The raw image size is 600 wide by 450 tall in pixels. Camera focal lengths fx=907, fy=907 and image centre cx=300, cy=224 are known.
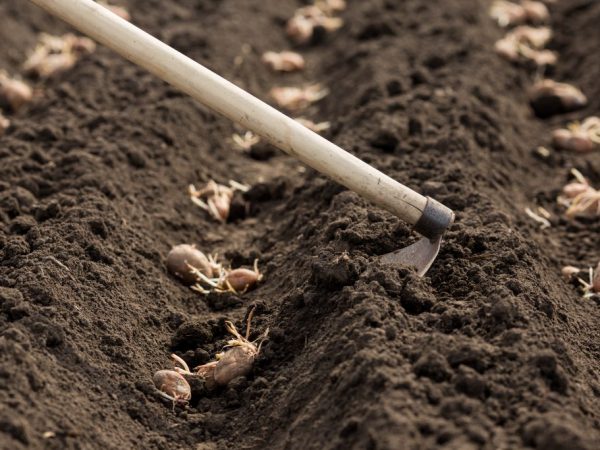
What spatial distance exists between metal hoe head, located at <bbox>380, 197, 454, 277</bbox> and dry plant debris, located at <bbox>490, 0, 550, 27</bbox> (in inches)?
144

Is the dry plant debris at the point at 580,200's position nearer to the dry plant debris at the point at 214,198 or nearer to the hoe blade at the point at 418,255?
the hoe blade at the point at 418,255

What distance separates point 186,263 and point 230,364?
72 centimetres

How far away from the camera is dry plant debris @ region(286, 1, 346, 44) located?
6410mm

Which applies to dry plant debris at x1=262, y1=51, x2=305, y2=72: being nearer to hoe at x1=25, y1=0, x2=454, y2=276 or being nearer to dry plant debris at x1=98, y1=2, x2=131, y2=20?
dry plant debris at x1=98, y1=2, x2=131, y2=20

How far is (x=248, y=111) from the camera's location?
318cm

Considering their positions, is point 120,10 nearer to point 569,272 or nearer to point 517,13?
point 517,13

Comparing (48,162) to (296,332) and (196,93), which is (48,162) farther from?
(296,332)

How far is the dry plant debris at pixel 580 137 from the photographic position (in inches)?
195

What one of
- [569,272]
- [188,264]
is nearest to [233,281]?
[188,264]

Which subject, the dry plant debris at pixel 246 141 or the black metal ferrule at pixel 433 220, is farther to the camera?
the dry plant debris at pixel 246 141

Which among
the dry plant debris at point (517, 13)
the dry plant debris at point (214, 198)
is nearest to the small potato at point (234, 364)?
the dry plant debris at point (214, 198)

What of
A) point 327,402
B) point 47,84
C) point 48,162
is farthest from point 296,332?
point 47,84

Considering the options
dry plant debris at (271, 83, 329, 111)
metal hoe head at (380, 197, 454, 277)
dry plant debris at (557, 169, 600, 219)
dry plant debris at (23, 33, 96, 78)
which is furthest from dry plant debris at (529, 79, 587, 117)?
dry plant debris at (23, 33, 96, 78)

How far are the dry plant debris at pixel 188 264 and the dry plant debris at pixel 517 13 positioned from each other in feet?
11.9
